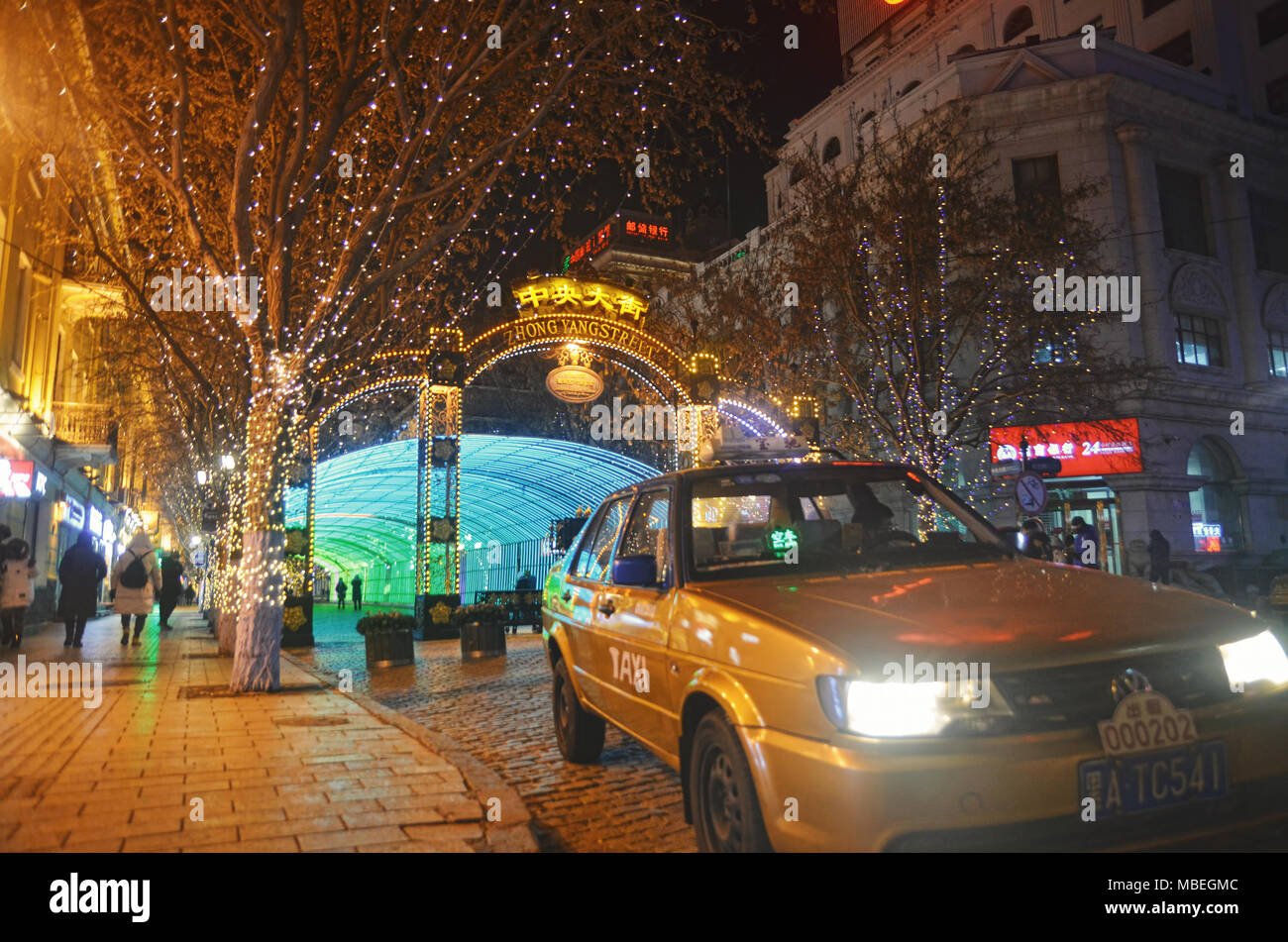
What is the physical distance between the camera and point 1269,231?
30094 millimetres

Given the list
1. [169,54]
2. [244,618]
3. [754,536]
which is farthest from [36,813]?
[169,54]

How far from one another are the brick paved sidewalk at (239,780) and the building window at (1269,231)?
34103mm

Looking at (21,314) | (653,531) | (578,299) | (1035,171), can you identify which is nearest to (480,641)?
(578,299)

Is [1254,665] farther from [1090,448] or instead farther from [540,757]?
[1090,448]

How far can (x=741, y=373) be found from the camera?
27.0 metres

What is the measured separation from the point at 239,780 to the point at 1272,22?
41159 mm

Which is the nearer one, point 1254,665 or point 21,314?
point 1254,665

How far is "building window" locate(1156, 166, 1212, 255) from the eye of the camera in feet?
91.8

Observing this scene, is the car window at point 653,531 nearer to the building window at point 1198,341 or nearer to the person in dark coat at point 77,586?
the person in dark coat at point 77,586

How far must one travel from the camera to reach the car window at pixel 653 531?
4410 mm

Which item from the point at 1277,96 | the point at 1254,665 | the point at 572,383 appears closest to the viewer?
the point at 1254,665

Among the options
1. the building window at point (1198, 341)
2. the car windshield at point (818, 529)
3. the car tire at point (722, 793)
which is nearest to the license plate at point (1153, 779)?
the car tire at point (722, 793)

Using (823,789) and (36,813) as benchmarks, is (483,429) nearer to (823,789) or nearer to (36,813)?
(36,813)
